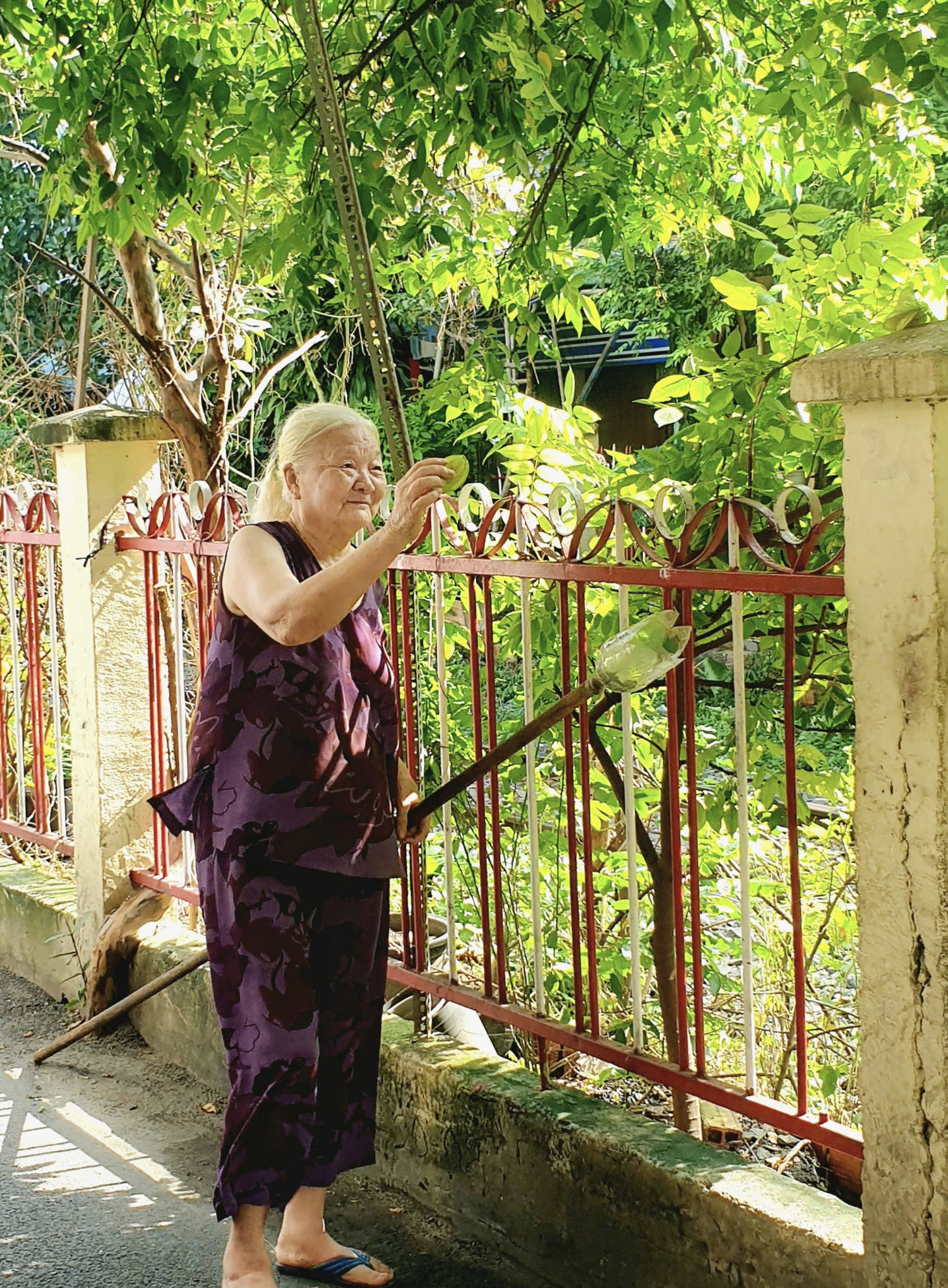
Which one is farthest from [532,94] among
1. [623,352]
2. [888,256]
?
[623,352]

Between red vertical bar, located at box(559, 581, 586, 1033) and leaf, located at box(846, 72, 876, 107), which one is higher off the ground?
leaf, located at box(846, 72, 876, 107)

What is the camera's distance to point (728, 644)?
3.20m

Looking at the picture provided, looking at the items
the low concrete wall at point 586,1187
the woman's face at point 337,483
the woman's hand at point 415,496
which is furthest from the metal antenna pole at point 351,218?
the low concrete wall at point 586,1187

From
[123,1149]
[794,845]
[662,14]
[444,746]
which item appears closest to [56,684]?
[123,1149]

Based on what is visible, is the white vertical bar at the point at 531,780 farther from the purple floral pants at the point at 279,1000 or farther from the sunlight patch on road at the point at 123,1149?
the sunlight patch on road at the point at 123,1149

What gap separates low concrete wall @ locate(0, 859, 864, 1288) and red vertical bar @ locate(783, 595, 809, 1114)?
24cm

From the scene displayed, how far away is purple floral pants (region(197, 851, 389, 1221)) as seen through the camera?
2.88m

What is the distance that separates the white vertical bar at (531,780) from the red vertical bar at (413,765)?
17.3 inches

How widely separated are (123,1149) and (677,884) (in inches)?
72.4

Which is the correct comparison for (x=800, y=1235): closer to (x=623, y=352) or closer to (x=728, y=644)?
(x=728, y=644)

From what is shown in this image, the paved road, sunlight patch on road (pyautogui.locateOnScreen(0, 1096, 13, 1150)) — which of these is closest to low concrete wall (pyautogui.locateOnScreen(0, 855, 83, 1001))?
the paved road

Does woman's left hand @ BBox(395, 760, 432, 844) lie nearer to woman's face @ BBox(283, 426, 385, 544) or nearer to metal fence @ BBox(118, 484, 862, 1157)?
metal fence @ BBox(118, 484, 862, 1157)

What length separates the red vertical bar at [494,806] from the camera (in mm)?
3320

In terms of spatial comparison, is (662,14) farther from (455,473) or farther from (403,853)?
(403,853)
